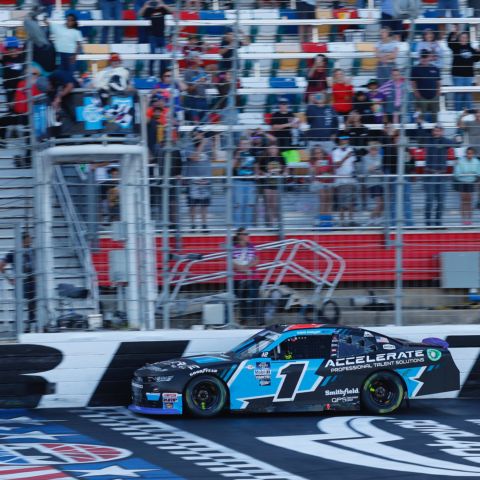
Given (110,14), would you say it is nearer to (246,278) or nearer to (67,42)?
(67,42)

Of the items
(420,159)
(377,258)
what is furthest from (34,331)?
(420,159)

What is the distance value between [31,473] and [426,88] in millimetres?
7584

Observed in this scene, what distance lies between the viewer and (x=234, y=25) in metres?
12.8

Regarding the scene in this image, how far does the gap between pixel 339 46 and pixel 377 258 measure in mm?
3454

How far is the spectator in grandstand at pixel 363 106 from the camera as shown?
41.8 ft

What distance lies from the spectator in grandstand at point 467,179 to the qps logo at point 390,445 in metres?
3.02

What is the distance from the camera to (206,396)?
11.0 metres

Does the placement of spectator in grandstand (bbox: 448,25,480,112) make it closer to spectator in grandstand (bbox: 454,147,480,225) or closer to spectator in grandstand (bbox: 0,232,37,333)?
spectator in grandstand (bbox: 454,147,480,225)

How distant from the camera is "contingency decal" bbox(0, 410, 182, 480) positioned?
799 cm

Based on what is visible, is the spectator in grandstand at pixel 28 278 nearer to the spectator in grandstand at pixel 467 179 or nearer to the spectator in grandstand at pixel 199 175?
the spectator in grandstand at pixel 199 175

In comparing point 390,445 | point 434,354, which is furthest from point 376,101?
point 390,445

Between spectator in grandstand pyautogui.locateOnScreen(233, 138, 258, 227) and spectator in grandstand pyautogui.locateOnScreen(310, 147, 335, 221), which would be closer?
spectator in grandstand pyautogui.locateOnScreen(233, 138, 258, 227)

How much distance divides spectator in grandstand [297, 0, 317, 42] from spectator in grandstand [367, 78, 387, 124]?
166 cm

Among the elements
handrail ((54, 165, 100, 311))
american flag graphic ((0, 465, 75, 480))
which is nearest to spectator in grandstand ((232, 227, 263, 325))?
handrail ((54, 165, 100, 311))
